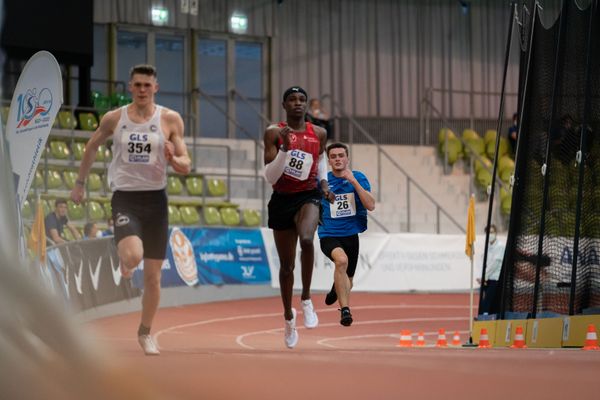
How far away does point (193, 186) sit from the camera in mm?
23344

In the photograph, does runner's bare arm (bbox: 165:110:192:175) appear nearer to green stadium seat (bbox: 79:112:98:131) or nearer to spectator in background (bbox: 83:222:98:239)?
spectator in background (bbox: 83:222:98:239)

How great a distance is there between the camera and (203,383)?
4.09m

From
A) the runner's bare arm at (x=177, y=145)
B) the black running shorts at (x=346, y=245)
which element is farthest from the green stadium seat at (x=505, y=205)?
the runner's bare arm at (x=177, y=145)

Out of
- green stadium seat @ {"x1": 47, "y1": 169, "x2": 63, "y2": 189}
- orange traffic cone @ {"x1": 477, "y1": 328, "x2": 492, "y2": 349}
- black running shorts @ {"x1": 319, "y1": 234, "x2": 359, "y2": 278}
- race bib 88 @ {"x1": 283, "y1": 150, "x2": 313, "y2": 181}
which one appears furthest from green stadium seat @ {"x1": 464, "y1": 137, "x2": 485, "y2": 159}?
race bib 88 @ {"x1": 283, "y1": 150, "x2": 313, "y2": 181}

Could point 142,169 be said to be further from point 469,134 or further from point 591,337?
point 469,134

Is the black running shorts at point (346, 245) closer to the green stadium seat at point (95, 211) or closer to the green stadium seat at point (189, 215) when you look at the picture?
the green stadium seat at point (95, 211)

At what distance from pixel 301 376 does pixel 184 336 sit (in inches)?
401

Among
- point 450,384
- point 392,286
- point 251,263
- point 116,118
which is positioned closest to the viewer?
point 450,384

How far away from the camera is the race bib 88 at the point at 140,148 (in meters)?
7.61

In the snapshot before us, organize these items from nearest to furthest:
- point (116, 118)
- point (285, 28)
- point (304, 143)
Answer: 1. point (116, 118)
2. point (304, 143)
3. point (285, 28)

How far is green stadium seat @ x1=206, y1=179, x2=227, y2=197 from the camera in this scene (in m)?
23.7

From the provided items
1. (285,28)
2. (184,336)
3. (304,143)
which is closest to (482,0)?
(285,28)

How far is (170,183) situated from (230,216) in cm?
146

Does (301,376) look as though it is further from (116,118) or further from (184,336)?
(184,336)
